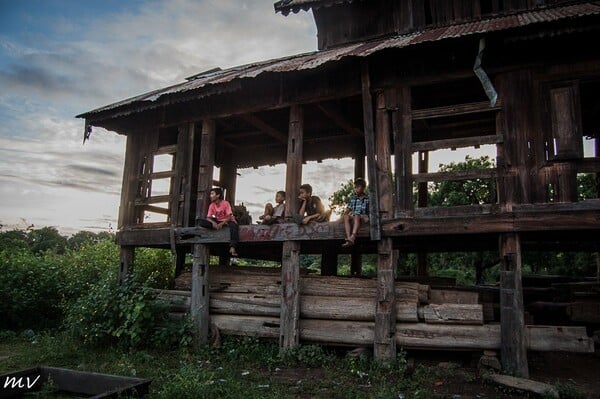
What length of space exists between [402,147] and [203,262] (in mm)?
5140

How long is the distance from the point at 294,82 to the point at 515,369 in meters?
6.90

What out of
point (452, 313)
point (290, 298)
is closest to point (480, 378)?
point (452, 313)

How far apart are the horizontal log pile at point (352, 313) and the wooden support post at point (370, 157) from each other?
1.28 meters

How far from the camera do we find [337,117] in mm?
10141

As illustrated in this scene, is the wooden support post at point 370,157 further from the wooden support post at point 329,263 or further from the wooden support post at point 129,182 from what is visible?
the wooden support post at point 129,182

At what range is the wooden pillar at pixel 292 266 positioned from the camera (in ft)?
28.5

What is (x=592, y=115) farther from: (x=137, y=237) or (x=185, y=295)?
(x=137, y=237)

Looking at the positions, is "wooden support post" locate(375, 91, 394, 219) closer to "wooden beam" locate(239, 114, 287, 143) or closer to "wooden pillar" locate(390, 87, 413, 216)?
"wooden pillar" locate(390, 87, 413, 216)

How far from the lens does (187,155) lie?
10617 mm

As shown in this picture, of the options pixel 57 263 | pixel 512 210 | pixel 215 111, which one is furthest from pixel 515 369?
pixel 57 263

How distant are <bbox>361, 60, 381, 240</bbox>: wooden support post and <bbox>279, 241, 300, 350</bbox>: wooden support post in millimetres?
1763

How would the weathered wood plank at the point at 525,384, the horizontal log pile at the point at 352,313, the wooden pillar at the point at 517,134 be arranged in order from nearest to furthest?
the weathered wood plank at the point at 525,384, the wooden pillar at the point at 517,134, the horizontal log pile at the point at 352,313

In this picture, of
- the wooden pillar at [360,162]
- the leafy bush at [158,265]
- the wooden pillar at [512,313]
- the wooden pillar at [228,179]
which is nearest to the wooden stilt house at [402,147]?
the wooden pillar at [512,313]

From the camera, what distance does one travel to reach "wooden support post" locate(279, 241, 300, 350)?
866 centimetres
